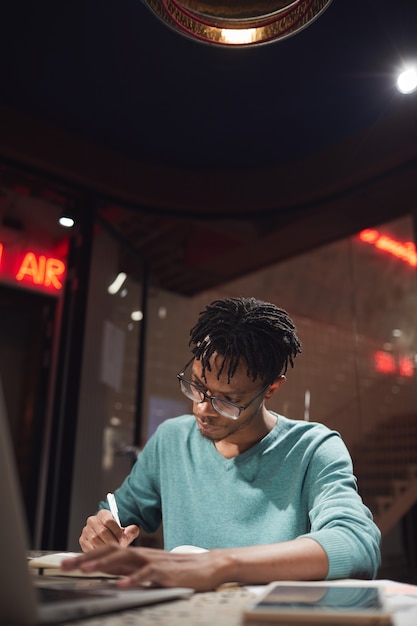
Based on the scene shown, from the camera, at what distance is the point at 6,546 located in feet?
1.45

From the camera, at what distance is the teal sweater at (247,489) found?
1.08 meters

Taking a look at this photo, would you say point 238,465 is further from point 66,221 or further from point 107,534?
point 66,221

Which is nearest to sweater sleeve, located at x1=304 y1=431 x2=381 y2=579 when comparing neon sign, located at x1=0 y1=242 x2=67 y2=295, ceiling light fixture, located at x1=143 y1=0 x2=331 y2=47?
ceiling light fixture, located at x1=143 y1=0 x2=331 y2=47

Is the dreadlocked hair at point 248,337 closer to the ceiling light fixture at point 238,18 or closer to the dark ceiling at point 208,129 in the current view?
the ceiling light fixture at point 238,18

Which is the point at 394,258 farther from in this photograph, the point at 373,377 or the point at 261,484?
the point at 261,484

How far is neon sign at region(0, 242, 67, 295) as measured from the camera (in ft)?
11.6

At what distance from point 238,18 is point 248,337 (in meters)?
0.78

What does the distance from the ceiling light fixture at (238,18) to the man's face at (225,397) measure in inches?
31.7

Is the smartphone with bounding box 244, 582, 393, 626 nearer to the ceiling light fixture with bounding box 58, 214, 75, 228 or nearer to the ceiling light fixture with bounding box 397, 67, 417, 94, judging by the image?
the ceiling light fixture with bounding box 397, 67, 417, 94

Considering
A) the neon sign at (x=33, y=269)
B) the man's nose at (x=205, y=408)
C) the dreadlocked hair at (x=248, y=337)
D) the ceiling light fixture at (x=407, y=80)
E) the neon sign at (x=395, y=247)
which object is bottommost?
the man's nose at (x=205, y=408)

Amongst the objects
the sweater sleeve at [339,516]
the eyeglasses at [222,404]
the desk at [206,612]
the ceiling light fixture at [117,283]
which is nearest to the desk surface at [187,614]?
the desk at [206,612]

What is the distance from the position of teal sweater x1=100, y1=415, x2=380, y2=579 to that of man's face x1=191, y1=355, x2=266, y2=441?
6 cm

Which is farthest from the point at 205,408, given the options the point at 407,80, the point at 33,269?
the point at 33,269

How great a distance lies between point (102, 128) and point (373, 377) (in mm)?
2526
